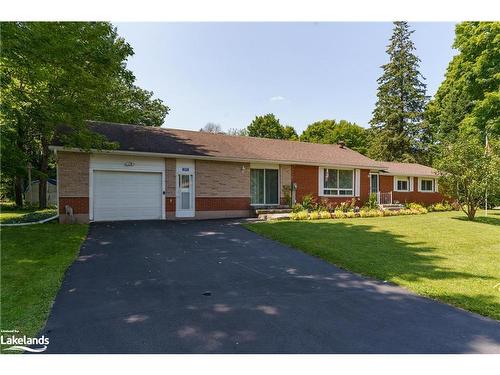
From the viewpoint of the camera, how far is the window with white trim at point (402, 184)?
24.0 m

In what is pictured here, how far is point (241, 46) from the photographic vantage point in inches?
445

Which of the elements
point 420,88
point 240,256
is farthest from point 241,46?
point 420,88

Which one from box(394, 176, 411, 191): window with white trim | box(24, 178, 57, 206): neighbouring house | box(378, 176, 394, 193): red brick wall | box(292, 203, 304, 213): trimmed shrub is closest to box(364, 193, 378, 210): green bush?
box(378, 176, 394, 193): red brick wall

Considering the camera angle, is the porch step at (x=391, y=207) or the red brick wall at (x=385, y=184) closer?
the porch step at (x=391, y=207)

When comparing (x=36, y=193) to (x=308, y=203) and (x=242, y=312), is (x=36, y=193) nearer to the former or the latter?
(x=308, y=203)

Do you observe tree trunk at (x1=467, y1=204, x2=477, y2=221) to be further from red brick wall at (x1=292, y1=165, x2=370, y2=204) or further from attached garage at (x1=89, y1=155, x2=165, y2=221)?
attached garage at (x1=89, y1=155, x2=165, y2=221)

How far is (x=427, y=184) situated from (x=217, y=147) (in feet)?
60.6

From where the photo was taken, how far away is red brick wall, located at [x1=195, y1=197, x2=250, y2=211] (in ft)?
49.6

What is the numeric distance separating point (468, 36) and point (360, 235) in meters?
24.4

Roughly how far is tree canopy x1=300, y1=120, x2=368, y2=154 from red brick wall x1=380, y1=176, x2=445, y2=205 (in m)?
23.1

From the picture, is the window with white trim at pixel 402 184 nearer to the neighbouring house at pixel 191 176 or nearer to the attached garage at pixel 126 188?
the neighbouring house at pixel 191 176

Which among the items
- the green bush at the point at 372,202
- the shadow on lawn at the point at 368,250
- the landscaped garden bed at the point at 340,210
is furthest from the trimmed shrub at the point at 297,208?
the green bush at the point at 372,202

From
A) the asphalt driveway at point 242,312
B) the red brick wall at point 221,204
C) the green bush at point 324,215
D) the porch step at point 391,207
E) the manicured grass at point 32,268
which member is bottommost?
the asphalt driveway at point 242,312

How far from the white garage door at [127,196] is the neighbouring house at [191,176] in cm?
4
